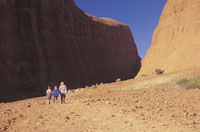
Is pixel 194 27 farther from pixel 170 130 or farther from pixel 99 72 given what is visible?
pixel 170 130

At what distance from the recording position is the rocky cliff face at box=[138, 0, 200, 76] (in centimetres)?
3108

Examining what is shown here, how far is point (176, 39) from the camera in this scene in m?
36.9

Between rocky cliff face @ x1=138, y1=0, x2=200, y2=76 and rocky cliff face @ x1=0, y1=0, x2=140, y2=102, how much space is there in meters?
13.5

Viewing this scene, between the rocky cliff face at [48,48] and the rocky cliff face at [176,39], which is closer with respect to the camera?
the rocky cliff face at [48,48]

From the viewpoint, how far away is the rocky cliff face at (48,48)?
94.9 feet

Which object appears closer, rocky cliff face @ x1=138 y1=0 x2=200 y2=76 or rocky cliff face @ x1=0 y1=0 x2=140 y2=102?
rocky cliff face @ x1=0 y1=0 x2=140 y2=102

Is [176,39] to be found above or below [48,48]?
below

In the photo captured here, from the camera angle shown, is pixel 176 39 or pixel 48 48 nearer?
pixel 48 48

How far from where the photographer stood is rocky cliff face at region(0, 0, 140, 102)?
2892cm

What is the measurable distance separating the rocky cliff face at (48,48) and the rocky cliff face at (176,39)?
13.5 m

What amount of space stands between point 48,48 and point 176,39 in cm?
2310

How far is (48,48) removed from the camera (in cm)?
3619

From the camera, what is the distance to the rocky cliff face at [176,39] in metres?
31.1

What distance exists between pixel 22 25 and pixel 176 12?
93.2 feet
